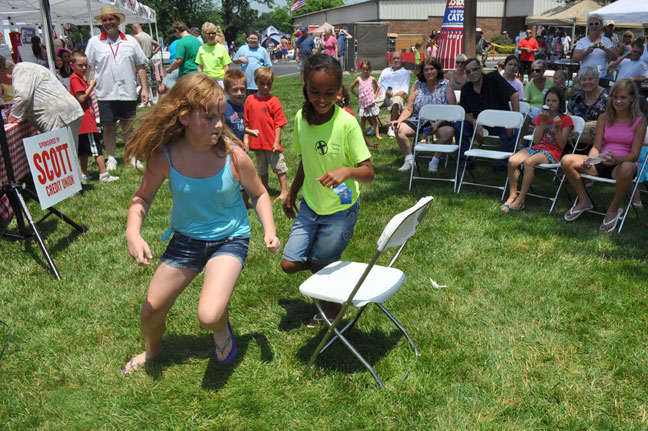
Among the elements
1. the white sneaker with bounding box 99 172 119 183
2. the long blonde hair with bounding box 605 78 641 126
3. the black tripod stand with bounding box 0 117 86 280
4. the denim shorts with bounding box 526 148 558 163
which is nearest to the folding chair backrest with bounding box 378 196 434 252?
the black tripod stand with bounding box 0 117 86 280

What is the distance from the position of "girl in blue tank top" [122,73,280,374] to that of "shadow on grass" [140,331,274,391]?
19 cm

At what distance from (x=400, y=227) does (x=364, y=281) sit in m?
0.51

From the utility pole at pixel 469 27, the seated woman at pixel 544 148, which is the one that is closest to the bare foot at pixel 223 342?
the seated woman at pixel 544 148

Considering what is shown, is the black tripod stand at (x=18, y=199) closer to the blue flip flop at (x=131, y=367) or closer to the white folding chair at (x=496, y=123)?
the blue flip flop at (x=131, y=367)

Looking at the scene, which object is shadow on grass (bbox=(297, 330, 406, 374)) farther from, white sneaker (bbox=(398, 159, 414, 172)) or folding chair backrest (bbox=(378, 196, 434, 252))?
white sneaker (bbox=(398, 159, 414, 172))

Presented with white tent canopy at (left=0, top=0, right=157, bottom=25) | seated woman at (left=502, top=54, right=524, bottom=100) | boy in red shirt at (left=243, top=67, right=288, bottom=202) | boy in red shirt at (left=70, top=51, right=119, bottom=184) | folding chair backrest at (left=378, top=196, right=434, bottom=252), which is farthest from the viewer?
white tent canopy at (left=0, top=0, right=157, bottom=25)

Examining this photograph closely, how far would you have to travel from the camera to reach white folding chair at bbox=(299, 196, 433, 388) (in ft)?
8.62

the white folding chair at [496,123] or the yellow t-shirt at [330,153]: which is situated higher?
the yellow t-shirt at [330,153]

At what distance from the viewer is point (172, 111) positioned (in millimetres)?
2752

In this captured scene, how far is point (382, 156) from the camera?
873 cm

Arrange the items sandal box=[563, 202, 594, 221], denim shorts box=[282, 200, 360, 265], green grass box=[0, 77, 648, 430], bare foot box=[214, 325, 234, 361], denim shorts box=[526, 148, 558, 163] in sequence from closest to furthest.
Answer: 1. green grass box=[0, 77, 648, 430]
2. bare foot box=[214, 325, 234, 361]
3. denim shorts box=[282, 200, 360, 265]
4. sandal box=[563, 202, 594, 221]
5. denim shorts box=[526, 148, 558, 163]

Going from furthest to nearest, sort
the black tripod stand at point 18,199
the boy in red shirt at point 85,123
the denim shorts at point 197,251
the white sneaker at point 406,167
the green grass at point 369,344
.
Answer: the white sneaker at point 406,167, the boy in red shirt at point 85,123, the black tripod stand at point 18,199, the denim shorts at point 197,251, the green grass at point 369,344

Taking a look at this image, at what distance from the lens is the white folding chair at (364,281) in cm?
263

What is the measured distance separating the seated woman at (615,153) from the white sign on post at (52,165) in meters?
5.11
